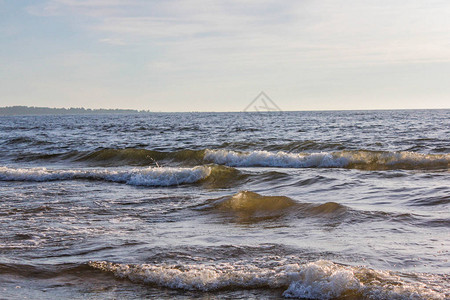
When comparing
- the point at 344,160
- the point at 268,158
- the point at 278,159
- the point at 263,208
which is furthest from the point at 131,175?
the point at 344,160

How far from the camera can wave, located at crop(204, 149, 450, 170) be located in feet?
49.2

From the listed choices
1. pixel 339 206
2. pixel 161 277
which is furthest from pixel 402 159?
pixel 161 277

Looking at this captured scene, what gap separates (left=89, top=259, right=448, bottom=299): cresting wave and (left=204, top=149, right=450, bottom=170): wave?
10.5 meters

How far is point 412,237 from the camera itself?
20.6 ft

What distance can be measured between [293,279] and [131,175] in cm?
974

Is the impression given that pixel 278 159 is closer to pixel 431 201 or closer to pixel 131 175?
pixel 131 175

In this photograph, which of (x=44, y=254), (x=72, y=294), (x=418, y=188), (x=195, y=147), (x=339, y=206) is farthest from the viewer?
(x=195, y=147)

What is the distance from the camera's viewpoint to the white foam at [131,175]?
13359mm

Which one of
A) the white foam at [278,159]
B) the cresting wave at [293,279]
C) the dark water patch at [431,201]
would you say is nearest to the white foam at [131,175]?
the white foam at [278,159]

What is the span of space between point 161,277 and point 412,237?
3280 mm

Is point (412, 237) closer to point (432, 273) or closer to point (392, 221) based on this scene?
point (392, 221)

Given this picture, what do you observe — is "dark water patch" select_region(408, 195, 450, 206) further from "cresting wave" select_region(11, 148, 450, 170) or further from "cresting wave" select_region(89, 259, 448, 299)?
"cresting wave" select_region(11, 148, 450, 170)

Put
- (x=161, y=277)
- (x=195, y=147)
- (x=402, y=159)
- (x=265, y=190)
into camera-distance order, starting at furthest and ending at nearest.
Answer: (x=195, y=147), (x=402, y=159), (x=265, y=190), (x=161, y=277)

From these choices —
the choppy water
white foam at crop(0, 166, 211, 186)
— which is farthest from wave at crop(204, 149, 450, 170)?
white foam at crop(0, 166, 211, 186)
